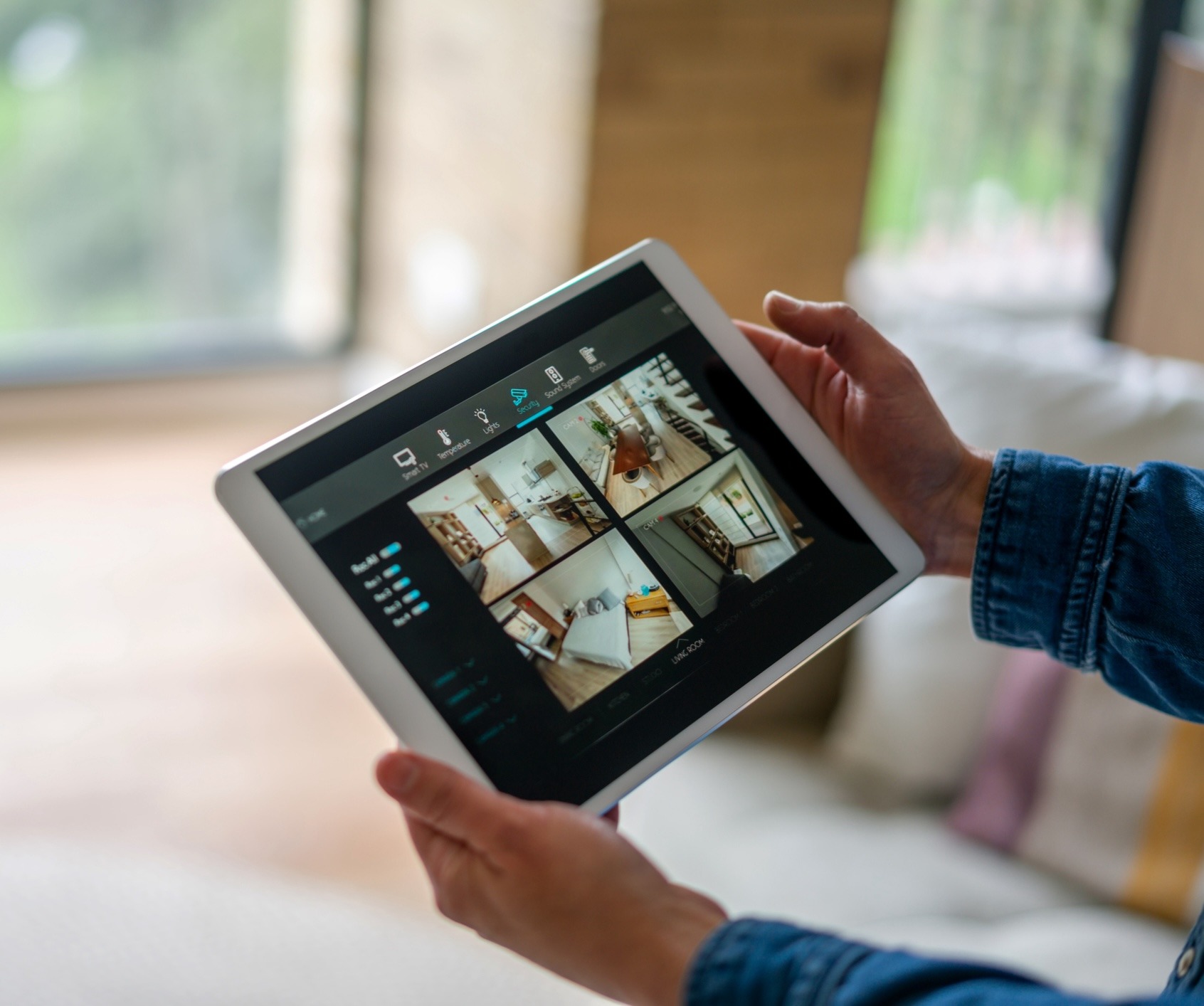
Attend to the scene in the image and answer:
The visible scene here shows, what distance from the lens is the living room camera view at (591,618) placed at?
676 mm

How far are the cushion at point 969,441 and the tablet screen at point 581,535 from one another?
1.68 ft

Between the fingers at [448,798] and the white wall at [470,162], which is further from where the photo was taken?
the white wall at [470,162]

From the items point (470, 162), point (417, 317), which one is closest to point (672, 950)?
point (470, 162)

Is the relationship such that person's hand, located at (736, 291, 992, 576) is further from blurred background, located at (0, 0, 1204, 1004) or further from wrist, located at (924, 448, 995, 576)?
blurred background, located at (0, 0, 1204, 1004)

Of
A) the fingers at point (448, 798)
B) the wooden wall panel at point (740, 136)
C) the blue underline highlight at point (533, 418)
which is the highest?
the wooden wall panel at point (740, 136)

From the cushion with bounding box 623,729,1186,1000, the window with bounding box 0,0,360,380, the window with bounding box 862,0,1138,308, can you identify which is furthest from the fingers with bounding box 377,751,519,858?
the window with bounding box 862,0,1138,308

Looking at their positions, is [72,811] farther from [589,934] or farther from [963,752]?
[589,934]

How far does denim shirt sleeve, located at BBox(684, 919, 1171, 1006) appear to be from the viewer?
20.9 inches

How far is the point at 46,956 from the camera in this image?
2.79 feet

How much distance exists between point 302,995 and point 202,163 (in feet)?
6.42

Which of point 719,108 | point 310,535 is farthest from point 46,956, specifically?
point 719,108

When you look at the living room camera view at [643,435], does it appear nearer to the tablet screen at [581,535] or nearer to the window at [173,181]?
the tablet screen at [581,535]

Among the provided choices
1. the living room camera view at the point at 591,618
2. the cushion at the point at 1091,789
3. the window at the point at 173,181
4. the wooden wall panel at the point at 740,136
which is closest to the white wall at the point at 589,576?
the living room camera view at the point at 591,618

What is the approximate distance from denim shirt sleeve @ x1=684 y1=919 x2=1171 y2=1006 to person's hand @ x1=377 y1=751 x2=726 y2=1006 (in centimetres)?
3
